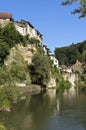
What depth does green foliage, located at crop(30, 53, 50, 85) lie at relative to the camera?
7269 centimetres

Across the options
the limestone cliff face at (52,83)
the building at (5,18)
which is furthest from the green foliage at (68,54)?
the building at (5,18)

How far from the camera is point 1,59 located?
64562 mm

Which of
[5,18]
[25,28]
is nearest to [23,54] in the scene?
[25,28]

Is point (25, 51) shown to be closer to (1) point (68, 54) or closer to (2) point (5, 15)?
(2) point (5, 15)

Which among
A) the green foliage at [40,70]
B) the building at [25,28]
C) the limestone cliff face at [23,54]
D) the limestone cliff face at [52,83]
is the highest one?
the building at [25,28]

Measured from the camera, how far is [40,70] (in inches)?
2874

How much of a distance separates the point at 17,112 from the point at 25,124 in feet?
21.2

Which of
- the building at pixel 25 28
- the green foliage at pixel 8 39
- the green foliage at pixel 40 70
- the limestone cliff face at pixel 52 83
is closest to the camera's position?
the green foliage at pixel 8 39

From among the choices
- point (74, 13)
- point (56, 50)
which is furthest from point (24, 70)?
point (56, 50)

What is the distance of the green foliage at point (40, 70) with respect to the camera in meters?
72.7

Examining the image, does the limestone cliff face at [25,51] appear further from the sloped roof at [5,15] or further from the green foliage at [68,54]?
the green foliage at [68,54]

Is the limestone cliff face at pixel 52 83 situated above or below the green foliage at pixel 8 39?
below

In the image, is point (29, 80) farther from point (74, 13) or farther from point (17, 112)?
point (74, 13)

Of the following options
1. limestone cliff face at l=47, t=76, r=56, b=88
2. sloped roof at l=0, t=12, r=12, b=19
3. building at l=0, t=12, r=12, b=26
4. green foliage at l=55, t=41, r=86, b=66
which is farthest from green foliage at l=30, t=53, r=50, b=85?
green foliage at l=55, t=41, r=86, b=66
